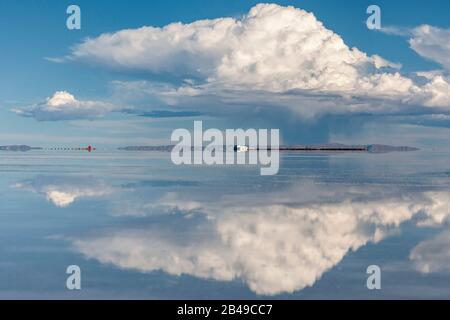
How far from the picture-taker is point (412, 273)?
16.7 m

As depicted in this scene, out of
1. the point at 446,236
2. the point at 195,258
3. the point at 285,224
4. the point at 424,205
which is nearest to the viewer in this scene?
the point at 195,258

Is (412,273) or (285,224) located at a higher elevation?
(285,224)

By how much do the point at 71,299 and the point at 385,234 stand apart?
1348cm

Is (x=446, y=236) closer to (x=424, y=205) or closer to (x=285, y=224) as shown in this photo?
(x=285, y=224)

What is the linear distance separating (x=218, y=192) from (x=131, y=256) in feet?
68.4

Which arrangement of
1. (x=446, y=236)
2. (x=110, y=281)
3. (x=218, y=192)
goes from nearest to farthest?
1. (x=110, y=281)
2. (x=446, y=236)
3. (x=218, y=192)
